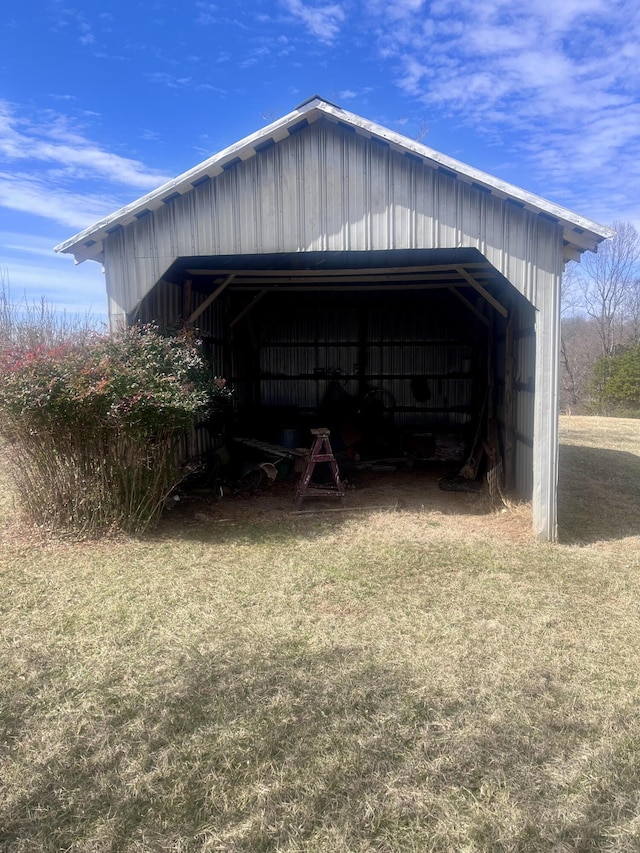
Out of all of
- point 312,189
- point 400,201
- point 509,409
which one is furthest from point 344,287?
point 400,201

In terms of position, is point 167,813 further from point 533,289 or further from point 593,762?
point 533,289

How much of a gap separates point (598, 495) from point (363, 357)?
20.1 feet

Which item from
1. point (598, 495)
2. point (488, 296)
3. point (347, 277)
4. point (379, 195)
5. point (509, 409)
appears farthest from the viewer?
point (347, 277)

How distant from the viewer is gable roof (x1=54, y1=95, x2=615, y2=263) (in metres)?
5.66

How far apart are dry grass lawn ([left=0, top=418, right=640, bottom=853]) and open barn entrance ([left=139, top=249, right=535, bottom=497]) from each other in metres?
4.21

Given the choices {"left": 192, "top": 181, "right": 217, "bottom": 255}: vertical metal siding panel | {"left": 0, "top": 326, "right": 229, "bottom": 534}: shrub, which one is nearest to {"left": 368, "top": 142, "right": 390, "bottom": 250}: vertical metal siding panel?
{"left": 192, "top": 181, "right": 217, "bottom": 255}: vertical metal siding panel

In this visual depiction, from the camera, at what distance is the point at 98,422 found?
229 inches

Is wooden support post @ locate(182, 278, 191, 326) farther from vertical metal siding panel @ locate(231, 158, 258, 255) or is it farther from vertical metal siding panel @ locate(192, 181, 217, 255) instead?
vertical metal siding panel @ locate(231, 158, 258, 255)

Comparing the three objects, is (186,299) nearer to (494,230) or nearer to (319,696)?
(494,230)

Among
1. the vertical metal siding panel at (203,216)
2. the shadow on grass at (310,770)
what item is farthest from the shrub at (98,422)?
the shadow on grass at (310,770)

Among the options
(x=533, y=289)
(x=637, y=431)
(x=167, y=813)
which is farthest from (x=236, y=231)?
(x=637, y=431)

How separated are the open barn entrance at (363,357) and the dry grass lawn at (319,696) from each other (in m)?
4.21

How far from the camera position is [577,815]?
2.43 meters

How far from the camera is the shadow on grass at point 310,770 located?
234 centimetres
